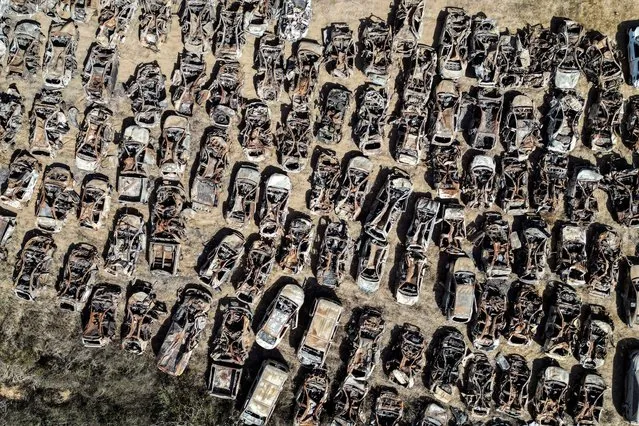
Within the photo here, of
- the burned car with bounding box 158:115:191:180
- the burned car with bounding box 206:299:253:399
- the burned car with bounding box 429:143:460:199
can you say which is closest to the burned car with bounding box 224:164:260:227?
the burned car with bounding box 158:115:191:180

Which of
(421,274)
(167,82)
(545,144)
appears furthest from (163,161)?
(545,144)

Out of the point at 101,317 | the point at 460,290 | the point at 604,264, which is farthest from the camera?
the point at 101,317

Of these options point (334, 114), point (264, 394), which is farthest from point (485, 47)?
point (264, 394)

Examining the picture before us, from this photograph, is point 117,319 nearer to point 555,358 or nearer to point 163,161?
point 163,161

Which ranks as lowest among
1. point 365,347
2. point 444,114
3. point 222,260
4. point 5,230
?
point 365,347

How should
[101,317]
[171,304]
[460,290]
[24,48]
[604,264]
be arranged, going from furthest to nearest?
[171,304] < [24,48] < [101,317] < [604,264] < [460,290]

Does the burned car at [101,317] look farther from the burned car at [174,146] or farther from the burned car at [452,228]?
the burned car at [452,228]

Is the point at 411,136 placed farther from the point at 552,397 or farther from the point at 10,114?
the point at 10,114

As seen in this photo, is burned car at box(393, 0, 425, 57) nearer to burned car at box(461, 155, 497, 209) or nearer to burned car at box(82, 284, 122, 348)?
burned car at box(461, 155, 497, 209)
